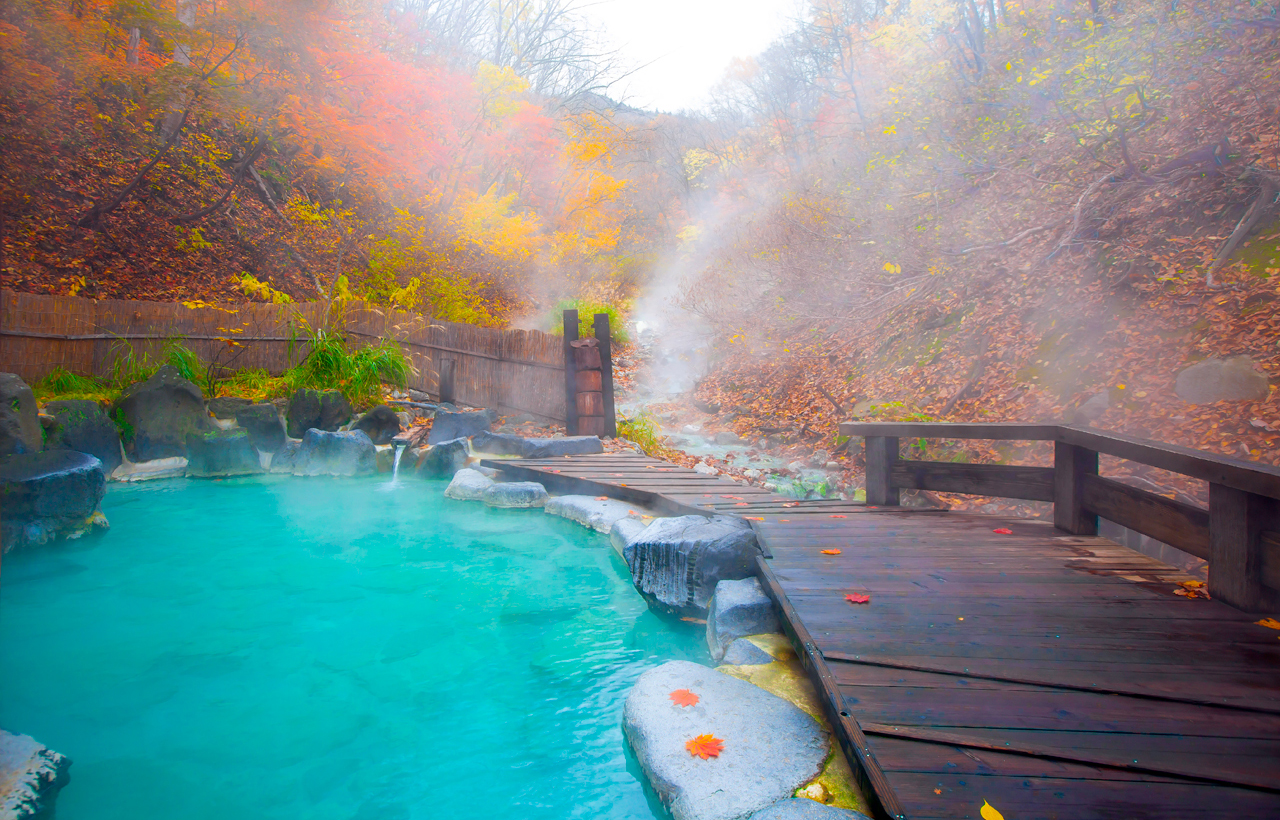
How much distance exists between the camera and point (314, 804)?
2.37m

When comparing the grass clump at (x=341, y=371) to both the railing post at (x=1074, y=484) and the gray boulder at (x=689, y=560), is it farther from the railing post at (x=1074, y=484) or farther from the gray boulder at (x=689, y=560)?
the railing post at (x=1074, y=484)

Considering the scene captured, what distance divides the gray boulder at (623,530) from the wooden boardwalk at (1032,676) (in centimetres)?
134

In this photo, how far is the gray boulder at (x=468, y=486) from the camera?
6.18 meters

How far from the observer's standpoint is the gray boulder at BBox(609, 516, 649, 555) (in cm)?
454

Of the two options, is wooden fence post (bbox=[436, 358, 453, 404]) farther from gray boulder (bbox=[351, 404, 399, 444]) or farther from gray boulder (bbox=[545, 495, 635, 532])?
gray boulder (bbox=[545, 495, 635, 532])

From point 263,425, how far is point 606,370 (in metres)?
4.10

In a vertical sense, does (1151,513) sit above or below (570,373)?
below

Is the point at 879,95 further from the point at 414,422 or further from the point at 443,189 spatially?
the point at 414,422

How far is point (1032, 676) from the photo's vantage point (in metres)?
1.98

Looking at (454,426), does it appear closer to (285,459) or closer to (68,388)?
(285,459)

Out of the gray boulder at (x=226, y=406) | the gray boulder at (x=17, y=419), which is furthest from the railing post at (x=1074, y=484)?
the gray boulder at (x=226, y=406)

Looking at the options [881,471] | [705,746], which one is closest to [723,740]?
[705,746]

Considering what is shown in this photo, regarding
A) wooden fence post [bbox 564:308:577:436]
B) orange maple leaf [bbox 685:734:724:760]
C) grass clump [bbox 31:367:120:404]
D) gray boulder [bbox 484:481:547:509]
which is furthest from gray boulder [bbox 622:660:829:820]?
grass clump [bbox 31:367:120:404]

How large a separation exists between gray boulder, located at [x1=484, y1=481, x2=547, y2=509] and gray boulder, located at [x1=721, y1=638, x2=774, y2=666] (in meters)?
3.28
